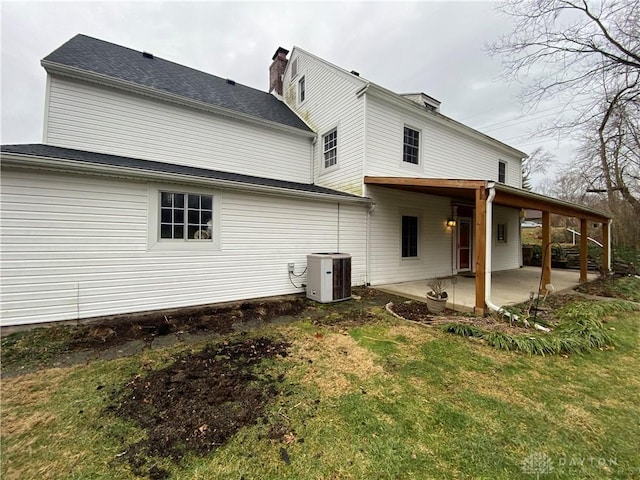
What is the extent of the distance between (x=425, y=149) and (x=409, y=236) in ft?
10.4

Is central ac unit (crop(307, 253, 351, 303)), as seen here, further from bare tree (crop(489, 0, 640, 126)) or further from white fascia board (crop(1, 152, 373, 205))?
bare tree (crop(489, 0, 640, 126))

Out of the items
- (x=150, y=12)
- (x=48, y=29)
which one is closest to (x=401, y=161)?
(x=150, y=12)

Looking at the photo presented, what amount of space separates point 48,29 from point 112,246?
371 inches

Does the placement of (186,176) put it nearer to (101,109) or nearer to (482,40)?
(101,109)

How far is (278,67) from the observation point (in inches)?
505

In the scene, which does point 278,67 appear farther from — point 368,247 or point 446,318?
point 446,318

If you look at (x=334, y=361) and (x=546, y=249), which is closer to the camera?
(x=334, y=361)

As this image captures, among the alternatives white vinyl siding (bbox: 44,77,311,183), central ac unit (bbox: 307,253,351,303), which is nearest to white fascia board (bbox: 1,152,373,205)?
central ac unit (bbox: 307,253,351,303)

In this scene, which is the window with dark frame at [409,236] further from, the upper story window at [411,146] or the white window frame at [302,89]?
the white window frame at [302,89]

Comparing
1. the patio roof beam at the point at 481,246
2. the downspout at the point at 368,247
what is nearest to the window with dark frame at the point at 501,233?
the downspout at the point at 368,247

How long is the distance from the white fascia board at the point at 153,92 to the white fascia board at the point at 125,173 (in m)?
4.11

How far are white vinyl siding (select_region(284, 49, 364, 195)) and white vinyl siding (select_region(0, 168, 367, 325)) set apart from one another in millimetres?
2616

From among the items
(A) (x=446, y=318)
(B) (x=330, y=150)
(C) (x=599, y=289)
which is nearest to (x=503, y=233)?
(C) (x=599, y=289)

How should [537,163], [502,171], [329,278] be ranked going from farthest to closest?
1. [537,163]
2. [502,171]
3. [329,278]
